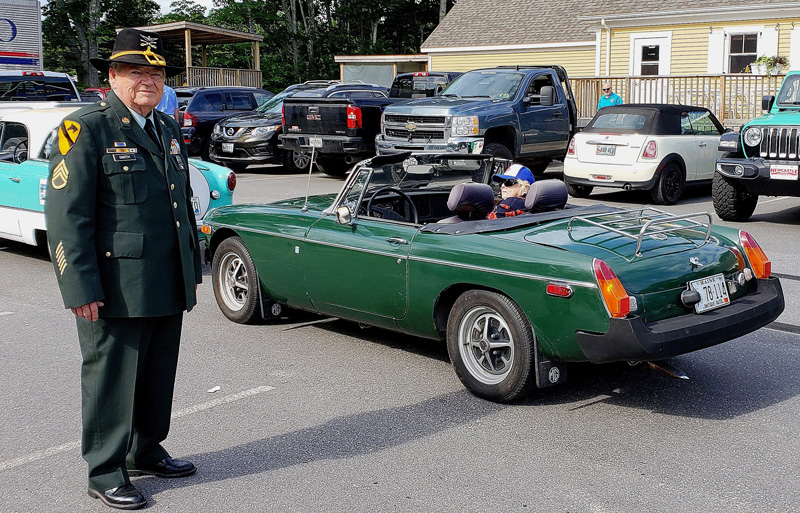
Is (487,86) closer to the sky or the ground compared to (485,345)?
closer to the sky

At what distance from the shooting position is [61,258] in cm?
379

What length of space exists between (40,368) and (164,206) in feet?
8.57

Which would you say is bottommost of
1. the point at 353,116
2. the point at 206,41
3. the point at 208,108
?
the point at 353,116

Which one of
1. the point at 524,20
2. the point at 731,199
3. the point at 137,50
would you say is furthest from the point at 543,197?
the point at 524,20

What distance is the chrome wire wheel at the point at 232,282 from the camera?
22.9ft

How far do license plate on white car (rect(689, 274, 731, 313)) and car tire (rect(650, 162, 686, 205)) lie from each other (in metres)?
8.78

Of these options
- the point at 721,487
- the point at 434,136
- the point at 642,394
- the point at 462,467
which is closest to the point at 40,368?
the point at 462,467

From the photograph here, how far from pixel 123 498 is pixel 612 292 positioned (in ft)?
8.17

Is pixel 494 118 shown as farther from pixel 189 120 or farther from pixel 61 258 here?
pixel 61 258

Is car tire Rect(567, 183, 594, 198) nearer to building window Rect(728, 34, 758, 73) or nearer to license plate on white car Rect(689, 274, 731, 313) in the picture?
license plate on white car Rect(689, 274, 731, 313)

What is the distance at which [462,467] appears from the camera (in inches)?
171

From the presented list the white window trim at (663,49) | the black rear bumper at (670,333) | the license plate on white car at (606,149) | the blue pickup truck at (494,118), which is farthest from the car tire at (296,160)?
the black rear bumper at (670,333)

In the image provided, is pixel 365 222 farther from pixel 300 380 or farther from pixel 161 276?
pixel 161 276

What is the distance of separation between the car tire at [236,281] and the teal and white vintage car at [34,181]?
221 cm
